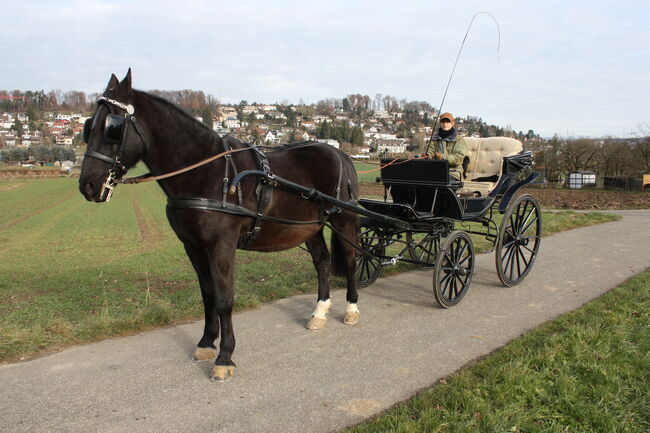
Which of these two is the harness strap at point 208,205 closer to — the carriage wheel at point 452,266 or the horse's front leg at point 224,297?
the horse's front leg at point 224,297

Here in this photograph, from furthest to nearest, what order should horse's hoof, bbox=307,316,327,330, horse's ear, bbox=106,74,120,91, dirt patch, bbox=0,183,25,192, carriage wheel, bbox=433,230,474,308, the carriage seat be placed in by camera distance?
dirt patch, bbox=0,183,25,192
the carriage seat
carriage wheel, bbox=433,230,474,308
horse's hoof, bbox=307,316,327,330
horse's ear, bbox=106,74,120,91

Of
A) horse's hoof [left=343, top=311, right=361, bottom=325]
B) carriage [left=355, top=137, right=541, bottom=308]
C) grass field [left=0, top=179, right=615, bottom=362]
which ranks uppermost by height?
carriage [left=355, top=137, right=541, bottom=308]

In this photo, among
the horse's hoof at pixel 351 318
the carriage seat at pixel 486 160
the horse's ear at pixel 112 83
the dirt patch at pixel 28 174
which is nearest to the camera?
the horse's ear at pixel 112 83

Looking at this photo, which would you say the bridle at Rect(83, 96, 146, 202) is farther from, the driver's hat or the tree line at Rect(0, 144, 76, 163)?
the tree line at Rect(0, 144, 76, 163)

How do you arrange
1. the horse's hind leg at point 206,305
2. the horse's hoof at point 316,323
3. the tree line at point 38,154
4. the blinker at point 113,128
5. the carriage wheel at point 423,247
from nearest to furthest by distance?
the blinker at point 113,128
the horse's hind leg at point 206,305
the horse's hoof at point 316,323
the carriage wheel at point 423,247
the tree line at point 38,154

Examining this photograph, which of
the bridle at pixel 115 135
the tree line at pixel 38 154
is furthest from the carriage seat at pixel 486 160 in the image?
the tree line at pixel 38 154

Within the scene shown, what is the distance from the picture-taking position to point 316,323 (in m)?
5.16

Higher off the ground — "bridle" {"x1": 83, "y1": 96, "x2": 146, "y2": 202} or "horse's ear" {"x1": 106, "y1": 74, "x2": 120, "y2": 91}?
"horse's ear" {"x1": 106, "y1": 74, "x2": 120, "y2": 91}

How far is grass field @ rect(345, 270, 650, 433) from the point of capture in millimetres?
3090

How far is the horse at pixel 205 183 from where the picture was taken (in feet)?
11.9

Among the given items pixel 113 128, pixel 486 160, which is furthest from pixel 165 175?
pixel 486 160

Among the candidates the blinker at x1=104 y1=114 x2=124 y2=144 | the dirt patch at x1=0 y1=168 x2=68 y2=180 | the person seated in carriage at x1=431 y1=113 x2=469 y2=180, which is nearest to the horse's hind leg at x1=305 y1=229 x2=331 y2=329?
the person seated in carriage at x1=431 y1=113 x2=469 y2=180

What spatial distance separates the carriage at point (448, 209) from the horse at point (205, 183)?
1.55 meters

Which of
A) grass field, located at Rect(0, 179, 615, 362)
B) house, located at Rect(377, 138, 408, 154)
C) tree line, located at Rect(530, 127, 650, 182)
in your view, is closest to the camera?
grass field, located at Rect(0, 179, 615, 362)
